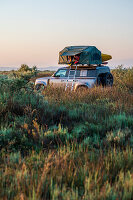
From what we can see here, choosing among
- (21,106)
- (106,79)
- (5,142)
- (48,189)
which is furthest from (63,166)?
(106,79)

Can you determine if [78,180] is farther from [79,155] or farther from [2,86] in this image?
[2,86]

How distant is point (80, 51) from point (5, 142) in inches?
398

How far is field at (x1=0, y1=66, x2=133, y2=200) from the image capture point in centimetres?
251

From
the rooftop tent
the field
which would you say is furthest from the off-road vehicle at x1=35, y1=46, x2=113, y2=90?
the field

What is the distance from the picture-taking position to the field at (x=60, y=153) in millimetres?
2508

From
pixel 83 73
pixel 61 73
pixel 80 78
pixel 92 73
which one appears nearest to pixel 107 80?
pixel 92 73

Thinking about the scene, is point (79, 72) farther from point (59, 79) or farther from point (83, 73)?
point (59, 79)

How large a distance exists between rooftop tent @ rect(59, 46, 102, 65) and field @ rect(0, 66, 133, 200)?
5.67 metres

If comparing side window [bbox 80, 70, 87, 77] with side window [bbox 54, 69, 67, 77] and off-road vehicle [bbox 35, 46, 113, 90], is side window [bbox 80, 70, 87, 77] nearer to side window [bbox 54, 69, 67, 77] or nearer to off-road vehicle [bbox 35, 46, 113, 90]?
off-road vehicle [bbox 35, 46, 113, 90]

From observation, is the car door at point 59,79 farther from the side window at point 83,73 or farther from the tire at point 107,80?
the tire at point 107,80

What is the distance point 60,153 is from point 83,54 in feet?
36.2

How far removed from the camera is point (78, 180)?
2.80 meters

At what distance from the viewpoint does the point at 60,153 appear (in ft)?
11.1

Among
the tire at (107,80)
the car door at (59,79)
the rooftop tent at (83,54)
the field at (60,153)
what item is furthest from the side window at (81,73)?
the field at (60,153)
